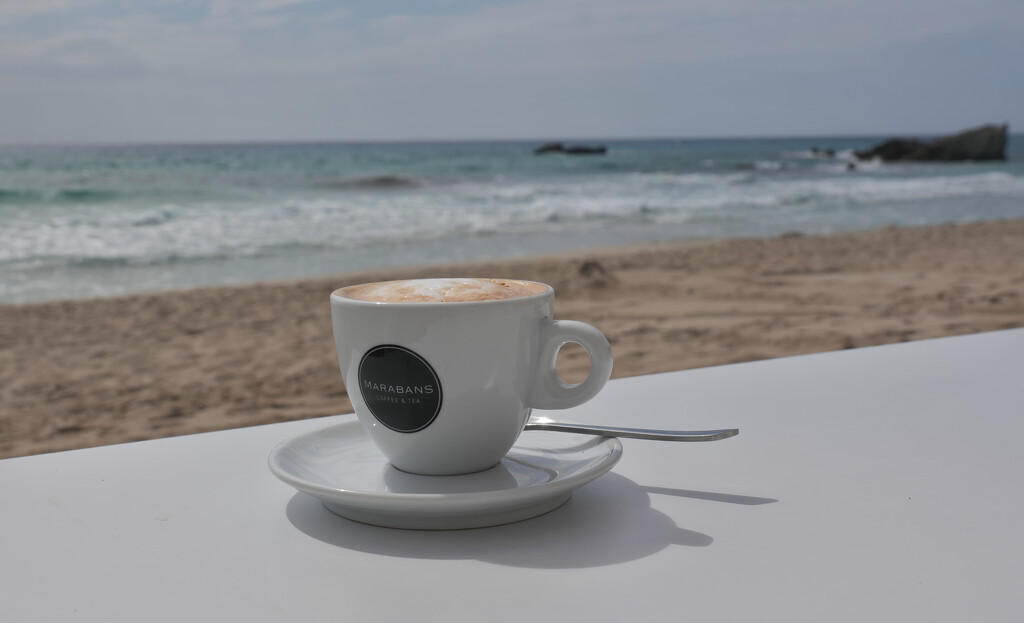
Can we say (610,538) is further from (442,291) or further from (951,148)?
(951,148)

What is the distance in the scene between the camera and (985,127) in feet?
67.2

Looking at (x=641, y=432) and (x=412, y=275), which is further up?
(x=641, y=432)

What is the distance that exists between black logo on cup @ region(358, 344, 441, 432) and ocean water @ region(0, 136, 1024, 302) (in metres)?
5.06

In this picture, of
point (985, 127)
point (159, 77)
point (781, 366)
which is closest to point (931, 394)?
point (781, 366)

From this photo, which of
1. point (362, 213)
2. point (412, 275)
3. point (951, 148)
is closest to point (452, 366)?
point (412, 275)

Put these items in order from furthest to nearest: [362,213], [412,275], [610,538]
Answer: [362,213] < [412,275] < [610,538]

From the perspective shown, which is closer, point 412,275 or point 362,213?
point 412,275

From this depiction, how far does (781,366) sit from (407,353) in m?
0.46

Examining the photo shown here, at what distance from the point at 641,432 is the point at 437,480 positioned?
0.12 m

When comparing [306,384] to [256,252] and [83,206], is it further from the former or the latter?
[83,206]

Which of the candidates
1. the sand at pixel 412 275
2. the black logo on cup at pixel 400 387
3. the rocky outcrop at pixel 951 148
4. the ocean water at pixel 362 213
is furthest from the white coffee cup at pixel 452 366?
the rocky outcrop at pixel 951 148

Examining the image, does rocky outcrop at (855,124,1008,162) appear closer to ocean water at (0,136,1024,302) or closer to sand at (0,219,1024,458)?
ocean water at (0,136,1024,302)

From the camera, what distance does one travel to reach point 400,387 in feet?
1.48

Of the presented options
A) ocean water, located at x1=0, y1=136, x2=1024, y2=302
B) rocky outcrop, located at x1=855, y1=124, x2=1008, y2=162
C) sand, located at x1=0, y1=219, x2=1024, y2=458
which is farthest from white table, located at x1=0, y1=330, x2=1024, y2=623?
rocky outcrop, located at x1=855, y1=124, x2=1008, y2=162
